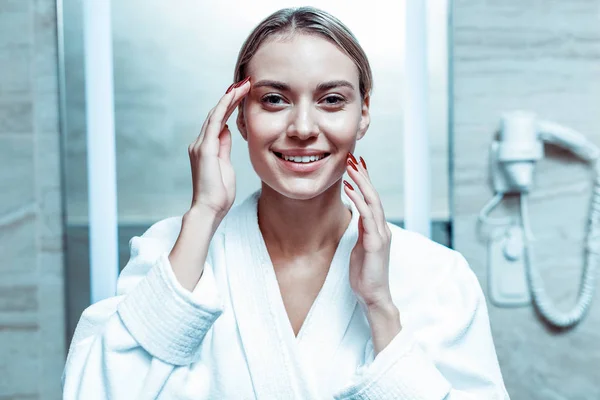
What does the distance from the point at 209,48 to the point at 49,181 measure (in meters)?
0.45

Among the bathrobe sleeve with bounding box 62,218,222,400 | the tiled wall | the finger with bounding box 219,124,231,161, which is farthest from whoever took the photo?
the tiled wall

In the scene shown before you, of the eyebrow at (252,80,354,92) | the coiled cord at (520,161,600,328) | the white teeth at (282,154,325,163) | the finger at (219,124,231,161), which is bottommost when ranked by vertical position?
the coiled cord at (520,161,600,328)

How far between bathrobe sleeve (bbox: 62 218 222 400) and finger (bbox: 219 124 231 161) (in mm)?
184

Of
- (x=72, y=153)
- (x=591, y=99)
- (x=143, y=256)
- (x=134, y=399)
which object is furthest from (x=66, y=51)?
(x=591, y=99)

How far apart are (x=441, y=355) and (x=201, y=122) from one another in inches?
28.8

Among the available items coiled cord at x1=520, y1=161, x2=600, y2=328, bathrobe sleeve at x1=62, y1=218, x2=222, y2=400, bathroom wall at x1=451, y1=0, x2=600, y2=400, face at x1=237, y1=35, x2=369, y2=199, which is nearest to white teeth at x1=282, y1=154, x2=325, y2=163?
face at x1=237, y1=35, x2=369, y2=199

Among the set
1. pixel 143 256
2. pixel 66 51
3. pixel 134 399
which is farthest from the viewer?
pixel 66 51

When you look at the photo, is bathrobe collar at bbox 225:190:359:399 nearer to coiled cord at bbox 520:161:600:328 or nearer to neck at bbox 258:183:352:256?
neck at bbox 258:183:352:256

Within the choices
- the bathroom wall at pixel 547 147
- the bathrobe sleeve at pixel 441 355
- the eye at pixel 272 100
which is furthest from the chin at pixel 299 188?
the bathroom wall at pixel 547 147

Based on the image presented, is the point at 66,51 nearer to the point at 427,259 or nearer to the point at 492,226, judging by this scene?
the point at 427,259

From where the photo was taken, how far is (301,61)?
92 centimetres

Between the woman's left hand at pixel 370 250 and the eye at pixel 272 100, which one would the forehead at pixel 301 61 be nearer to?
the eye at pixel 272 100

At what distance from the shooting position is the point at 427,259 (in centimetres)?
103

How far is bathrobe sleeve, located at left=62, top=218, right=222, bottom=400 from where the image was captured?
2.80 ft
